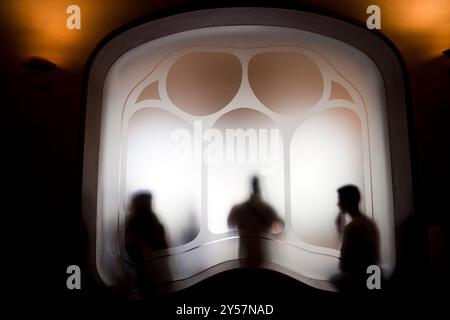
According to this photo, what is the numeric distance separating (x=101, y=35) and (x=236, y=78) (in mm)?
1354

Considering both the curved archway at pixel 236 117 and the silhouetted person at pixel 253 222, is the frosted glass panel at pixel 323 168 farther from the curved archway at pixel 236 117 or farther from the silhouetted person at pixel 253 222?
the silhouetted person at pixel 253 222

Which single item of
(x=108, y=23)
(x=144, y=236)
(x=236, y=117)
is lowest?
(x=144, y=236)

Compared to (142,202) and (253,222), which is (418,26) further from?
(142,202)

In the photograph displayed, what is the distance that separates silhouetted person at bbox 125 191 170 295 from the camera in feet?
10.8

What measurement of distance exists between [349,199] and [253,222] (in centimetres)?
95

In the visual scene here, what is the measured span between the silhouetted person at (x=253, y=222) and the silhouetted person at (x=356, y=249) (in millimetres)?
659

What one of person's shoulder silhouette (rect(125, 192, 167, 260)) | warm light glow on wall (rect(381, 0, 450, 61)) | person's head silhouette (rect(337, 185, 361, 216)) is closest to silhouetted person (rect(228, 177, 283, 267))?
person's head silhouette (rect(337, 185, 361, 216))

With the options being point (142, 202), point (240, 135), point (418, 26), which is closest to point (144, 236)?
point (142, 202)

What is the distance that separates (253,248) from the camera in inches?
134

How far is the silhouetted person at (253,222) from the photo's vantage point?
11.1 ft

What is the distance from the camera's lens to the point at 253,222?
3.46 m

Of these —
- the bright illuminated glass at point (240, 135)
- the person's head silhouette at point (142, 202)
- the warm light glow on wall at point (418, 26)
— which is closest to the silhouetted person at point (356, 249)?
the bright illuminated glass at point (240, 135)

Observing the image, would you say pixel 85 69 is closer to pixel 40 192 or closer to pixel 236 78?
pixel 40 192

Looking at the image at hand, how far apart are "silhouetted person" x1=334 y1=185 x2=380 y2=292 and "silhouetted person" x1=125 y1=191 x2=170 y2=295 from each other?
1.65 metres
